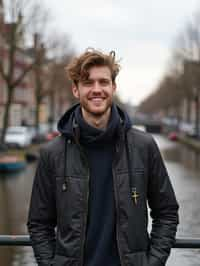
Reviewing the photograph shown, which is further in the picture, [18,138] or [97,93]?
[18,138]

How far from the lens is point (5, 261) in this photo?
973cm

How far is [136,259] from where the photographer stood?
117 inches

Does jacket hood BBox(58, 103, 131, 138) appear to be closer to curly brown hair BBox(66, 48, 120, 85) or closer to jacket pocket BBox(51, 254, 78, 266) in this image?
curly brown hair BBox(66, 48, 120, 85)

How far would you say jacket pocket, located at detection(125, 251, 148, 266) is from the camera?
9.68ft

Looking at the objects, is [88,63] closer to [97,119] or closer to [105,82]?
[105,82]

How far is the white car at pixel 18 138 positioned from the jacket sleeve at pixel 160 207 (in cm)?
3434

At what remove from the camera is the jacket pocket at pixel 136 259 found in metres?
2.95

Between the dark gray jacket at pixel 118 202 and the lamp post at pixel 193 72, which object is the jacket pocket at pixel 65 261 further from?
the lamp post at pixel 193 72

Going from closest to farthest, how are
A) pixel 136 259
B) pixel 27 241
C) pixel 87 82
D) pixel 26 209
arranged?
pixel 136 259 < pixel 87 82 < pixel 27 241 < pixel 26 209

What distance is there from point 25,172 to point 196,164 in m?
10.9

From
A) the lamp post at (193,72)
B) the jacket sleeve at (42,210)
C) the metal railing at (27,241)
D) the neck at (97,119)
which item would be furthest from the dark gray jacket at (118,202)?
the lamp post at (193,72)

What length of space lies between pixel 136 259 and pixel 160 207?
326 millimetres

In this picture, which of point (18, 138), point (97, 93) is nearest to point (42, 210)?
point (97, 93)

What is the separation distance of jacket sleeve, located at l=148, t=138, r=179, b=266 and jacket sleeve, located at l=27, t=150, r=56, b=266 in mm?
541
